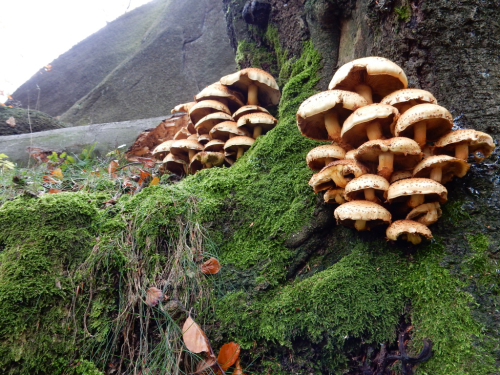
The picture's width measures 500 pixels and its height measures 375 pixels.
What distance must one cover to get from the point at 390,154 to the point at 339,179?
321mm

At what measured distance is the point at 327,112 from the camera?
2213 mm

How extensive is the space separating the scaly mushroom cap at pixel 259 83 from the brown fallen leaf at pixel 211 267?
1.89 m

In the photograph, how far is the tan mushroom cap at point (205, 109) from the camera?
128 inches

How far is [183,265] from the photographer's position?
2086 millimetres

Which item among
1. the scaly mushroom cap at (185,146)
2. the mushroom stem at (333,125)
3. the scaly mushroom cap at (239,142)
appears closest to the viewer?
the mushroom stem at (333,125)

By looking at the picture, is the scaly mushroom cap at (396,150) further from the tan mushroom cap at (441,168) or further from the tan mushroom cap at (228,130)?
the tan mushroom cap at (228,130)

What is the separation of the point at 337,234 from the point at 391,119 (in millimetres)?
814

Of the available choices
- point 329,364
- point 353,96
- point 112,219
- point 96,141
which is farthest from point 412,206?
point 96,141

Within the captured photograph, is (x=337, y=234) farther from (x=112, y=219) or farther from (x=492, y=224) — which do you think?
(x=112, y=219)

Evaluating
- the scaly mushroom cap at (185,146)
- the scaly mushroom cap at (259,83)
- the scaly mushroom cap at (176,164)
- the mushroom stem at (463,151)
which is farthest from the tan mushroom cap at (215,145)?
the mushroom stem at (463,151)

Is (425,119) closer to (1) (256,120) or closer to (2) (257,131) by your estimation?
(1) (256,120)

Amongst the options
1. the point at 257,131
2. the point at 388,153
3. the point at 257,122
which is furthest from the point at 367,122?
the point at 257,131

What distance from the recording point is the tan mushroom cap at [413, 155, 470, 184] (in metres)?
1.73

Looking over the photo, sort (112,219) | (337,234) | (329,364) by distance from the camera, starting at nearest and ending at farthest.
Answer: (329,364)
(337,234)
(112,219)
